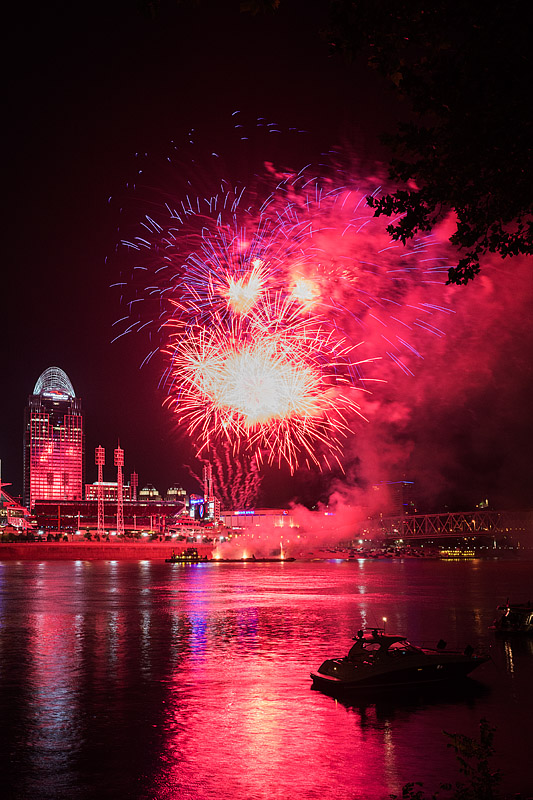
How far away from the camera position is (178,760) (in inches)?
890

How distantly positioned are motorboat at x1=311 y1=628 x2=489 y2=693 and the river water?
675 mm

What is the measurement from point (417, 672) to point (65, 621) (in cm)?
3791

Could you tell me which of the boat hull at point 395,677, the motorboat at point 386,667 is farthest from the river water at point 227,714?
the motorboat at point 386,667

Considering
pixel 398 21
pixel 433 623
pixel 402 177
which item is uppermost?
pixel 398 21

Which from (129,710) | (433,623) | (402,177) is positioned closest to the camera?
(402,177)

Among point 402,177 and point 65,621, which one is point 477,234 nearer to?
point 402,177

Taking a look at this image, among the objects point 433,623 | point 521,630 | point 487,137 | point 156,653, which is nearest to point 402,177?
point 487,137

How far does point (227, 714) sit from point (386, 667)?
7.15 m

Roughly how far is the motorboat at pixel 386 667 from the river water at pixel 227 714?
2.21ft

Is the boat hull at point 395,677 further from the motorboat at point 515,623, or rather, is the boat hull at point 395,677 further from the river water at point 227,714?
the motorboat at point 515,623

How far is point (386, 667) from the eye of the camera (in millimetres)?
31531

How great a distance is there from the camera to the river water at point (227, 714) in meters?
20.8

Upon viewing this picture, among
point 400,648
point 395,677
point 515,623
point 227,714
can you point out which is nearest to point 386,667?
point 395,677

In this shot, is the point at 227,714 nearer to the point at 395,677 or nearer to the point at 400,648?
the point at 395,677
